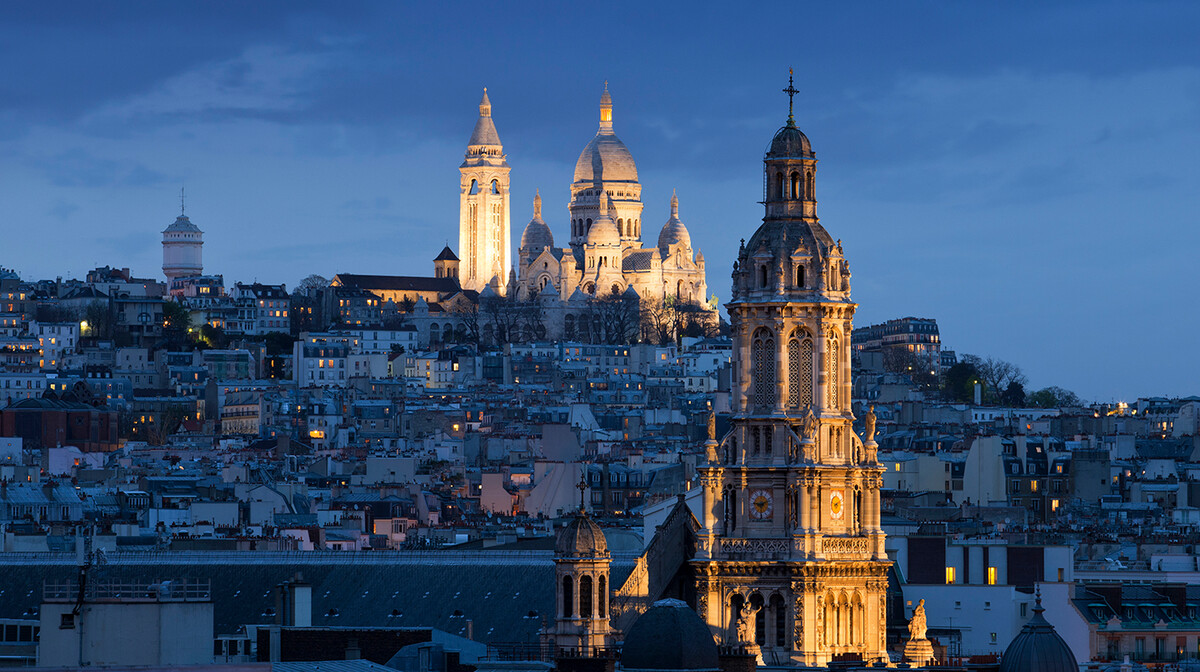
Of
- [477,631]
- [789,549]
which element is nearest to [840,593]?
[789,549]

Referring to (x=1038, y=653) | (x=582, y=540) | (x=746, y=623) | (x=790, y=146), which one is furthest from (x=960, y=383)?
(x=1038, y=653)

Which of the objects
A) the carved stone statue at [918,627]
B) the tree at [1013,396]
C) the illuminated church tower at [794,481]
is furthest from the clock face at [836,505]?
the tree at [1013,396]

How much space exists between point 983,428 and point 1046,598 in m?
83.2

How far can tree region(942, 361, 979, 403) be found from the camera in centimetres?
19150

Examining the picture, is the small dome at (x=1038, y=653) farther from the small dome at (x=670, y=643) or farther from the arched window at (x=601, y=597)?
the arched window at (x=601, y=597)

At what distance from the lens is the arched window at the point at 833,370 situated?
156 feet

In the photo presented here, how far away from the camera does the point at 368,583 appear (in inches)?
2315

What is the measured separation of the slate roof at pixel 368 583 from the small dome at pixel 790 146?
7.20 metres

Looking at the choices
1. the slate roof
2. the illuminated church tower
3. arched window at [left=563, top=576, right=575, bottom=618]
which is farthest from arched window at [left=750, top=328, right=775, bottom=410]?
the slate roof

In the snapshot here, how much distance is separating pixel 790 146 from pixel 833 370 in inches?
134

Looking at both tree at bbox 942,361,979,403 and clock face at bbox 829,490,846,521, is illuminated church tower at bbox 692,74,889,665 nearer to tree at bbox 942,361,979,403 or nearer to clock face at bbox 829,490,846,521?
clock face at bbox 829,490,846,521

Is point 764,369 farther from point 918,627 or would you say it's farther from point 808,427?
point 918,627

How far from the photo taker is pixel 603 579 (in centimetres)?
4541

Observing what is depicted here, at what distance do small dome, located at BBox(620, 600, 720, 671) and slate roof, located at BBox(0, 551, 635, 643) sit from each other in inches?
601
